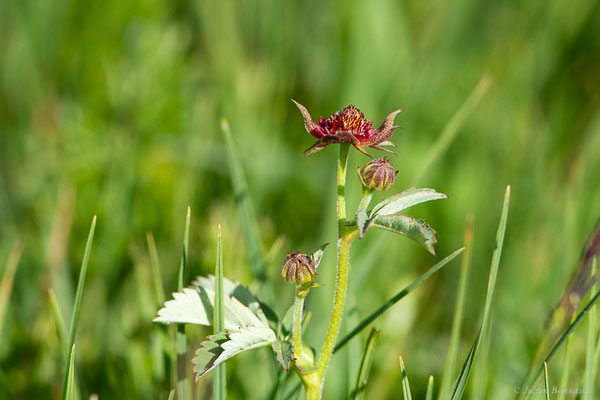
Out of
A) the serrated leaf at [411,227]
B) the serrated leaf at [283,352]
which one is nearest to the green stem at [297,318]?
the serrated leaf at [283,352]

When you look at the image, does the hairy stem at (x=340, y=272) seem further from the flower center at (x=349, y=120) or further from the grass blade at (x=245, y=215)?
the grass blade at (x=245, y=215)

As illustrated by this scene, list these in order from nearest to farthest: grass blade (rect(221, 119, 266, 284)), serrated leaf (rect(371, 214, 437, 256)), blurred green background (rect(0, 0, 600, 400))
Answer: serrated leaf (rect(371, 214, 437, 256)) < grass blade (rect(221, 119, 266, 284)) < blurred green background (rect(0, 0, 600, 400))

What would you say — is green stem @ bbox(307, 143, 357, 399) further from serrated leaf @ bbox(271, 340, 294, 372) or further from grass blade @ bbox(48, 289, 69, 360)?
grass blade @ bbox(48, 289, 69, 360)

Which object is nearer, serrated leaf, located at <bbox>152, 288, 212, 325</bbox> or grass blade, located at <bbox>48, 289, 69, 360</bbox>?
serrated leaf, located at <bbox>152, 288, 212, 325</bbox>

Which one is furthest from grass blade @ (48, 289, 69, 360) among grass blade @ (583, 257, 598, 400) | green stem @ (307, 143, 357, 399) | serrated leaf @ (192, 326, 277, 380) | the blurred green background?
grass blade @ (583, 257, 598, 400)

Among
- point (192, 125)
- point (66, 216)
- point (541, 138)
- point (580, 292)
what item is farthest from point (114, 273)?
point (541, 138)

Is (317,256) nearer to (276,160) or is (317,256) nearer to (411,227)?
(411,227)

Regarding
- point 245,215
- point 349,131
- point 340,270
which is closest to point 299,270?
point 340,270
